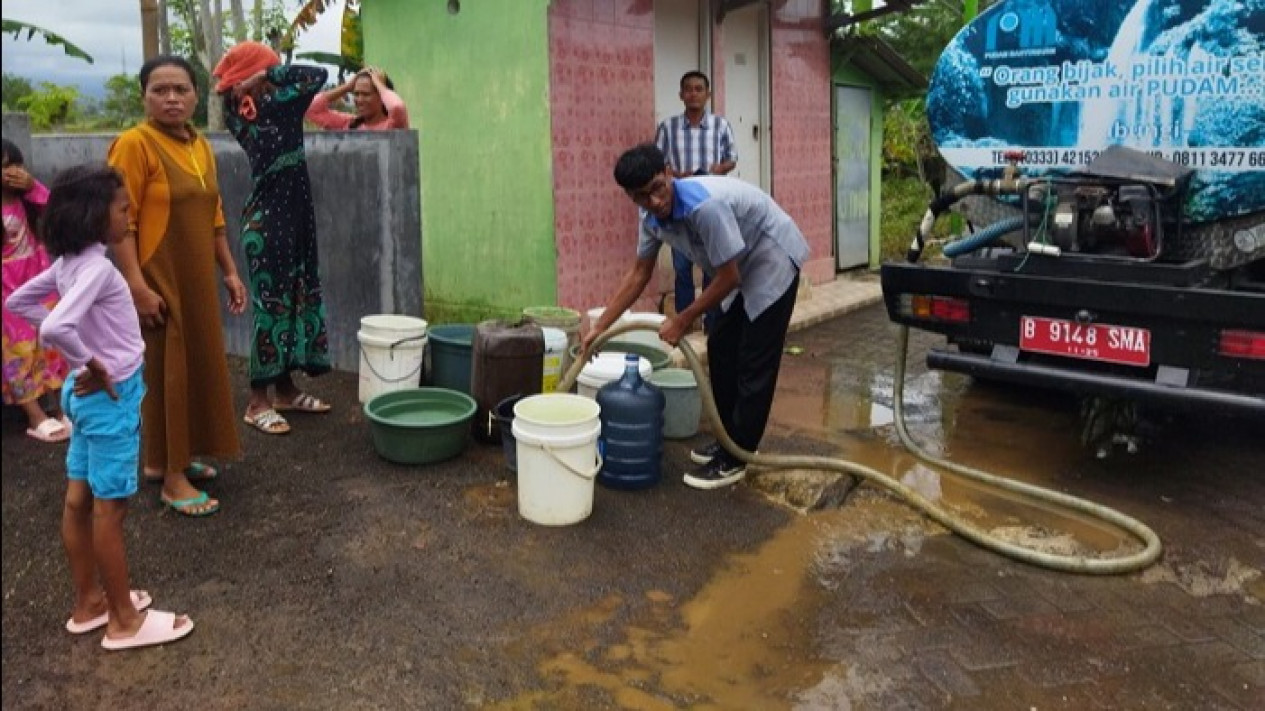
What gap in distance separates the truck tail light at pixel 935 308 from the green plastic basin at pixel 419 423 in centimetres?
224

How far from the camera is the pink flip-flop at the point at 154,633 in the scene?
3166mm

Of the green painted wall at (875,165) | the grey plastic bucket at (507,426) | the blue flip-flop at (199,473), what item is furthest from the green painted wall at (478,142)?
the green painted wall at (875,165)

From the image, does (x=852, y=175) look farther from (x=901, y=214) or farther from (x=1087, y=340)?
(x=1087, y=340)

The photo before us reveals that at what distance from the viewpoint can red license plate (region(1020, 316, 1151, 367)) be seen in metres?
4.27

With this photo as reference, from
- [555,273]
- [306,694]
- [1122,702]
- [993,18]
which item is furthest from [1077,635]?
[555,273]

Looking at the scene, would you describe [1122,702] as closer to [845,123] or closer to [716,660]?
[716,660]

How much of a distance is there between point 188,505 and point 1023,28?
4.34m

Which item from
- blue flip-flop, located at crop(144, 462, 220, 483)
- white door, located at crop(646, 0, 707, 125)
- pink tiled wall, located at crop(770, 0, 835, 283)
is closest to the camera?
blue flip-flop, located at crop(144, 462, 220, 483)

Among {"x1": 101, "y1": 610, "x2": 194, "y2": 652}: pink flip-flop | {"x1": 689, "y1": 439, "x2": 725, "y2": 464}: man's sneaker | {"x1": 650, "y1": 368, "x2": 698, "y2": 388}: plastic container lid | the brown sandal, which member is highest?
{"x1": 650, "y1": 368, "x2": 698, "y2": 388}: plastic container lid

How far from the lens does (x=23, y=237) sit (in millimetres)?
4281

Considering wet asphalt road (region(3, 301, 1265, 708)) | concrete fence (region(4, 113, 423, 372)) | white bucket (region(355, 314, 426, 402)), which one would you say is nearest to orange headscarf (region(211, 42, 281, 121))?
concrete fence (region(4, 113, 423, 372))

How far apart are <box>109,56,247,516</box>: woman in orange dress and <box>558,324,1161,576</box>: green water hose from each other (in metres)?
1.55

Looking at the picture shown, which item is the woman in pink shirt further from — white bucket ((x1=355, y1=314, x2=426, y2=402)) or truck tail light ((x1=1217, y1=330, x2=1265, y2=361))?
truck tail light ((x1=1217, y1=330, x2=1265, y2=361))

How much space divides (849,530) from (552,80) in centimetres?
382
